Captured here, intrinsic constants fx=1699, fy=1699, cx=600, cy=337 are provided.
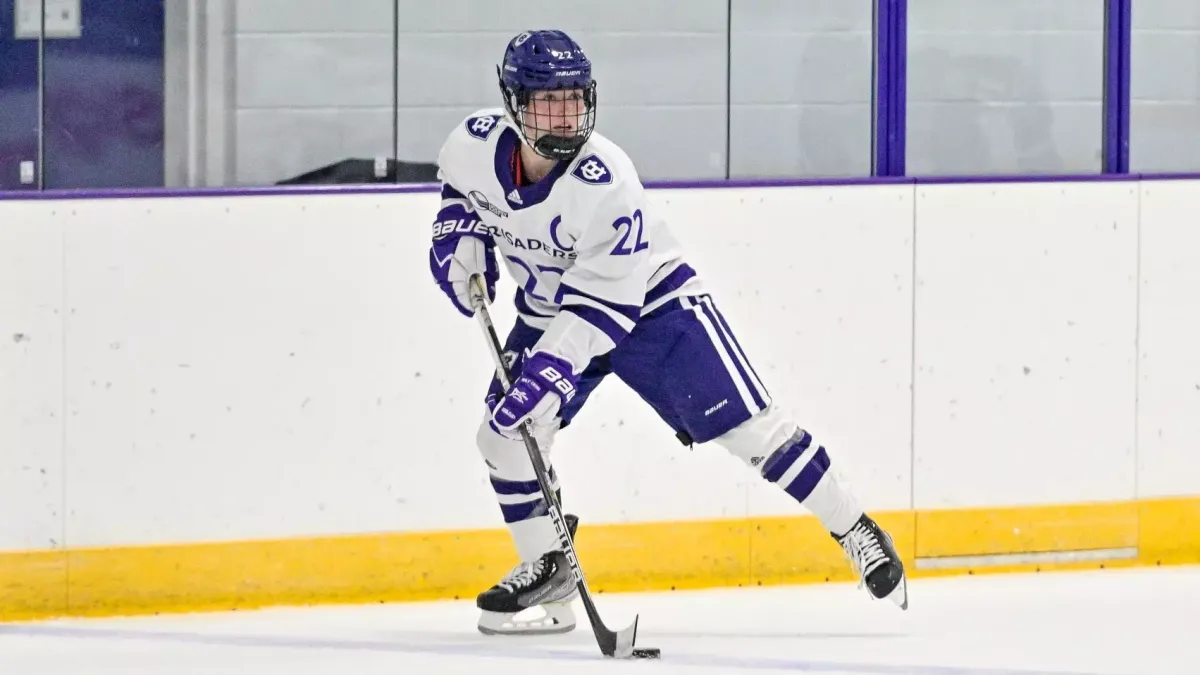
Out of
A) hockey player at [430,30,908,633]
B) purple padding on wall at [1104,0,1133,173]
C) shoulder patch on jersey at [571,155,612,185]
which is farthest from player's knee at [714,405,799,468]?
purple padding on wall at [1104,0,1133,173]

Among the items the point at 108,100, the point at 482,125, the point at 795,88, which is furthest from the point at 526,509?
the point at 795,88

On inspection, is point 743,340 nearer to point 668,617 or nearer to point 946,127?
point 668,617

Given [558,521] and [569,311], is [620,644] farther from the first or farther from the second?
[569,311]

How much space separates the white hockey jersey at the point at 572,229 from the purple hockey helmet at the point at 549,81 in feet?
0.26

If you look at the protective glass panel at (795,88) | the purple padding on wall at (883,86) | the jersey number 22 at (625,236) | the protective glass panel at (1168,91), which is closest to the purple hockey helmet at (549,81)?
the jersey number 22 at (625,236)

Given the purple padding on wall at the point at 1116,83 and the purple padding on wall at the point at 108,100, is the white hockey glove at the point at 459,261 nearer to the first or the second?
the purple padding on wall at the point at 108,100

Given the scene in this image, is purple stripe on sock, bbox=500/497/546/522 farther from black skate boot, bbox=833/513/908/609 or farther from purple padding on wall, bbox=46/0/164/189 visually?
purple padding on wall, bbox=46/0/164/189

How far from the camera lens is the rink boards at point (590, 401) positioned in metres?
3.38

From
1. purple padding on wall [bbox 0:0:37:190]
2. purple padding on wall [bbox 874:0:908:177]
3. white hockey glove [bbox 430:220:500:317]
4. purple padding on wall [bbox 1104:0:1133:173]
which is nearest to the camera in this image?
white hockey glove [bbox 430:220:500:317]

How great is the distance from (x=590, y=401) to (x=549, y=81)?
3.30ft

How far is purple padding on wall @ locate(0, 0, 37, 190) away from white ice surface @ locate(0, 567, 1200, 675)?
3.11 feet

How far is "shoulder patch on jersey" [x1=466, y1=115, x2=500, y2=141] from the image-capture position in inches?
120

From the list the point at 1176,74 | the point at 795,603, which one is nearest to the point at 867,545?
the point at 795,603

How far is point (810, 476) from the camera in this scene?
124 inches
